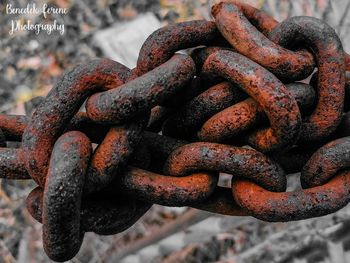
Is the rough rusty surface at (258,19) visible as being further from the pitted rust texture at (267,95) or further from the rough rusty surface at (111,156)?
the rough rusty surface at (111,156)

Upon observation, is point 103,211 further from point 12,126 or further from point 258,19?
point 258,19

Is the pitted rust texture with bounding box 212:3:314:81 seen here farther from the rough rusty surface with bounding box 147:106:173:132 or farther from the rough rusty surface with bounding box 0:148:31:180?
the rough rusty surface with bounding box 0:148:31:180

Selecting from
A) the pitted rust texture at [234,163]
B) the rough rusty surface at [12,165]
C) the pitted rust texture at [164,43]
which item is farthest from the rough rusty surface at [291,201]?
the rough rusty surface at [12,165]

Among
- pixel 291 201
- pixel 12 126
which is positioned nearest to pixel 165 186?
pixel 291 201

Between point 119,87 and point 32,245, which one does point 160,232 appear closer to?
point 32,245

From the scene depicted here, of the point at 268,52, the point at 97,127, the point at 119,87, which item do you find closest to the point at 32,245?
the point at 97,127

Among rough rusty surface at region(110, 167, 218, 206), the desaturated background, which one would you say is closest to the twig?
the desaturated background
